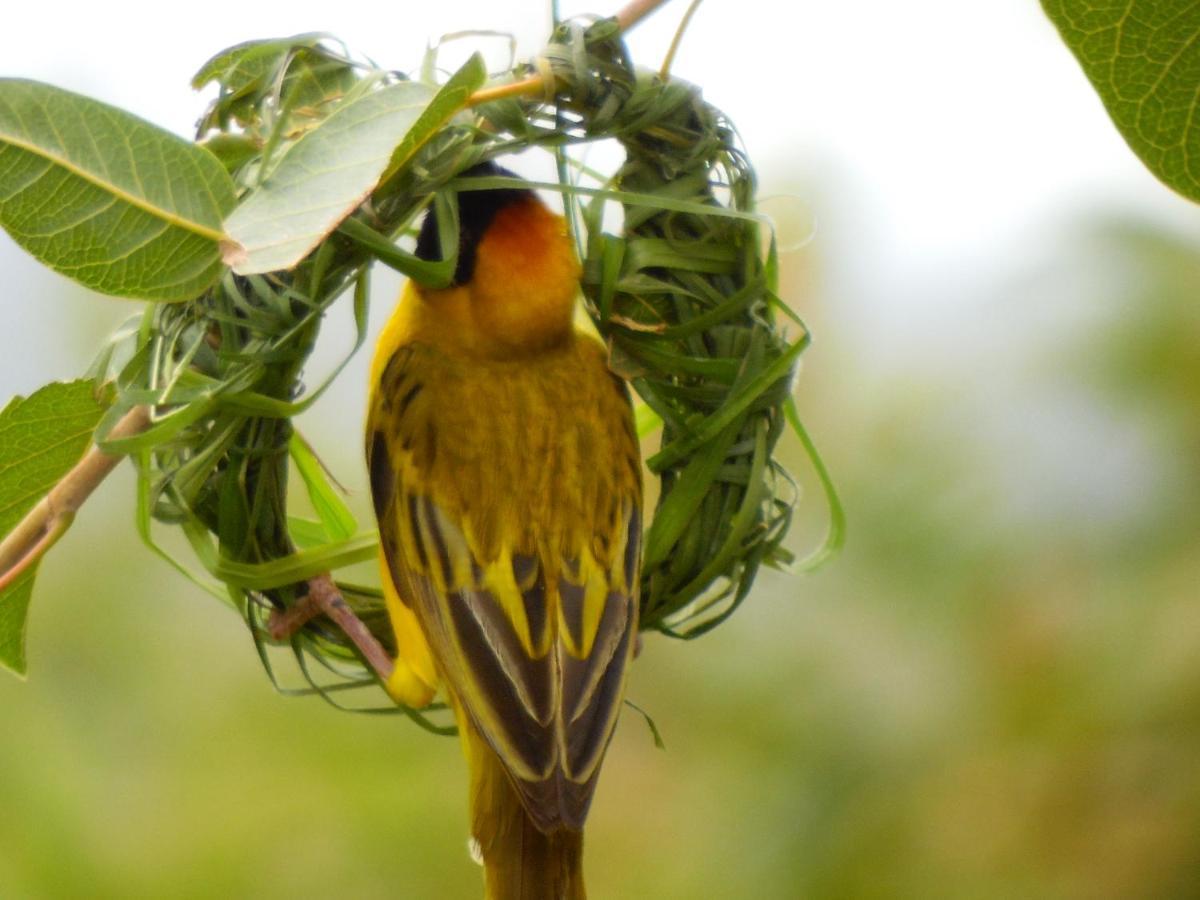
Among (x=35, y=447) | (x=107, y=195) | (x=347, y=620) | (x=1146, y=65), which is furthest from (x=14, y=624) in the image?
(x=1146, y=65)

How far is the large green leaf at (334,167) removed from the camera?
917 mm

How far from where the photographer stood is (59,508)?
1.15m

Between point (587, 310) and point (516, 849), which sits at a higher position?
point (587, 310)

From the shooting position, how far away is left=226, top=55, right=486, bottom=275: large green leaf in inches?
36.1

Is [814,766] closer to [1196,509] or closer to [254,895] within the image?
[1196,509]

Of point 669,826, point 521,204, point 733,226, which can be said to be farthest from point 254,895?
point 733,226

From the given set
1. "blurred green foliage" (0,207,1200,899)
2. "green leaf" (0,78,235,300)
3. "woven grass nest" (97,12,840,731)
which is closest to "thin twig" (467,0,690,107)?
"woven grass nest" (97,12,840,731)

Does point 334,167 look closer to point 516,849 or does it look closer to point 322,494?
point 322,494

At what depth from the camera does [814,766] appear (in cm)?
256

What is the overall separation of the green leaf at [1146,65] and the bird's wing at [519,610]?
2.52ft

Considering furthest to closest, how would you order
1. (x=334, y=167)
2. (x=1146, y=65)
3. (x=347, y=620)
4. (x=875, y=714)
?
(x=875, y=714) → (x=347, y=620) → (x=334, y=167) → (x=1146, y=65)

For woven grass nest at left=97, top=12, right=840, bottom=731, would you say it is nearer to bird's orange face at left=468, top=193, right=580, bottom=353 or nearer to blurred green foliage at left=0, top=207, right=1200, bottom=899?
bird's orange face at left=468, top=193, right=580, bottom=353

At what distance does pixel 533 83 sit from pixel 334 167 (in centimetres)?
25

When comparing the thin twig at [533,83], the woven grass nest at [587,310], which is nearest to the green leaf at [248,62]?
the woven grass nest at [587,310]
